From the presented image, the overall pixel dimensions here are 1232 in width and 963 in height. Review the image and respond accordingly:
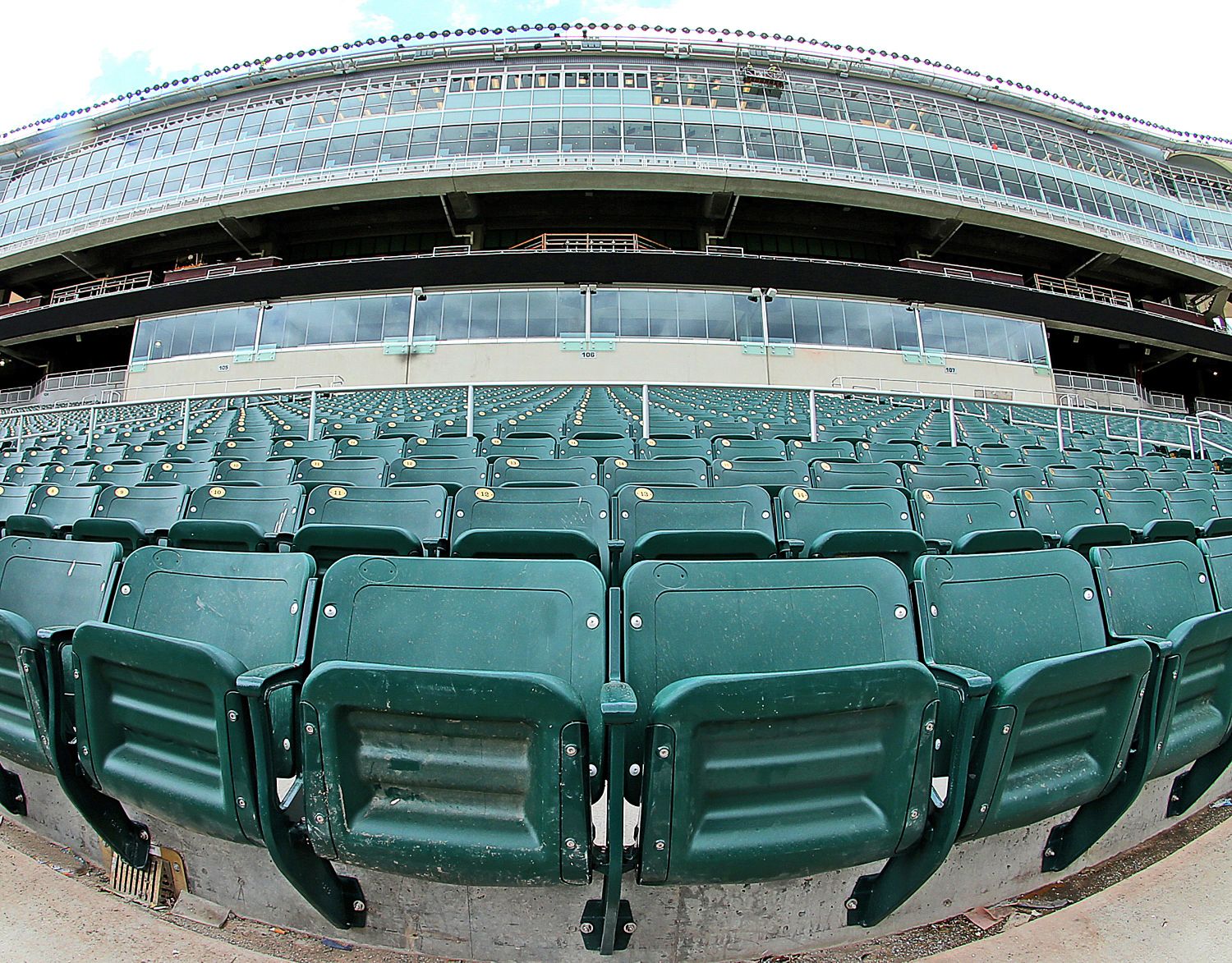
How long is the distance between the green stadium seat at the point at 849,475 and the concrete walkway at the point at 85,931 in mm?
3912

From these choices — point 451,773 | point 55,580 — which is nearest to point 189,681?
point 451,773

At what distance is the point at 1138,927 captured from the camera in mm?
1666

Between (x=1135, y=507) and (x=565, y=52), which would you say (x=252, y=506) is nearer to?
(x=1135, y=507)

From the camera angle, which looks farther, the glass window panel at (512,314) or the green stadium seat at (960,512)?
the glass window panel at (512,314)

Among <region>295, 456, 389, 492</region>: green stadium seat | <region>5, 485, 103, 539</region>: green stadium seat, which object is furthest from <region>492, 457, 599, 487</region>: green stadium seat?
<region>5, 485, 103, 539</region>: green stadium seat

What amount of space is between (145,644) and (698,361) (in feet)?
72.4

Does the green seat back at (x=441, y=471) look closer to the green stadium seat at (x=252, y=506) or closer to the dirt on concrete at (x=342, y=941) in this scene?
the green stadium seat at (x=252, y=506)

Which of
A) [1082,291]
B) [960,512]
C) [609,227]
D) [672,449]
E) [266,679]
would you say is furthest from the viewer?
[1082,291]

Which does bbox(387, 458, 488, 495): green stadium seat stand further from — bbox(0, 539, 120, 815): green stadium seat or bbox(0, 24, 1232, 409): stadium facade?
bbox(0, 24, 1232, 409): stadium facade

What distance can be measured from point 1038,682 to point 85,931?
2572mm

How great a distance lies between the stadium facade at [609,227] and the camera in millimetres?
23047

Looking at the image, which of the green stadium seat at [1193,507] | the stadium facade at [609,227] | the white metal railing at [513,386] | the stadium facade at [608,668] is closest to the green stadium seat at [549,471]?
the stadium facade at [608,668]

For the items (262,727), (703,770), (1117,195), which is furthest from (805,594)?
(1117,195)

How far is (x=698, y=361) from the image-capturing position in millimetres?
22656
